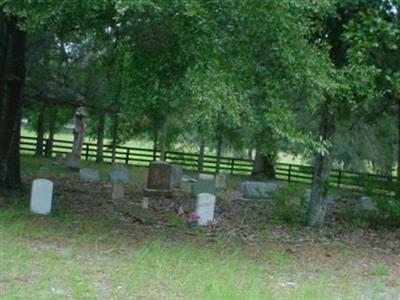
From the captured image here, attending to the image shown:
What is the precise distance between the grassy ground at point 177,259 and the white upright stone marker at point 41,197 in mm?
269

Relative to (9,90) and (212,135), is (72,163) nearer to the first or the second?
(9,90)

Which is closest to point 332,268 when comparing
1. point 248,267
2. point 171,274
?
point 248,267

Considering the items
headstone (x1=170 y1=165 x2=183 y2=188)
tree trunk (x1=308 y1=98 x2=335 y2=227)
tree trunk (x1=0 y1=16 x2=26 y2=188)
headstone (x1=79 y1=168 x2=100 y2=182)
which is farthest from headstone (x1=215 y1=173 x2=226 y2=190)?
tree trunk (x1=0 y1=16 x2=26 y2=188)

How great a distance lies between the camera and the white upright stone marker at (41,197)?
13.5 m

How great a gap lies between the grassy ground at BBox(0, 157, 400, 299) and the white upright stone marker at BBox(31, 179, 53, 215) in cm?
27

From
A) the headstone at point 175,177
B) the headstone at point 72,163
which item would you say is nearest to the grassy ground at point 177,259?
the headstone at point 175,177

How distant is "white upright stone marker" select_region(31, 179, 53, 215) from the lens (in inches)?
531

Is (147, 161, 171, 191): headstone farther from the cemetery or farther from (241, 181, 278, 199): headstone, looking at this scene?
(241, 181, 278, 199): headstone

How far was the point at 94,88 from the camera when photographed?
2389 centimetres

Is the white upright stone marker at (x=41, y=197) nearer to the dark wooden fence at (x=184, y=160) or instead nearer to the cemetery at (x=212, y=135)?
the cemetery at (x=212, y=135)

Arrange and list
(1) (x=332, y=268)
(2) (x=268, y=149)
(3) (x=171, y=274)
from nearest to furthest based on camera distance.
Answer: (3) (x=171, y=274) → (1) (x=332, y=268) → (2) (x=268, y=149)

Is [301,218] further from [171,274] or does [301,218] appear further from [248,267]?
[171,274]

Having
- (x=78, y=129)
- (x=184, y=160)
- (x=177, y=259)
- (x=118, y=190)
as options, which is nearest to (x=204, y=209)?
(x=118, y=190)

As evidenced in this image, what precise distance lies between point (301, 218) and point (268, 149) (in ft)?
16.6
